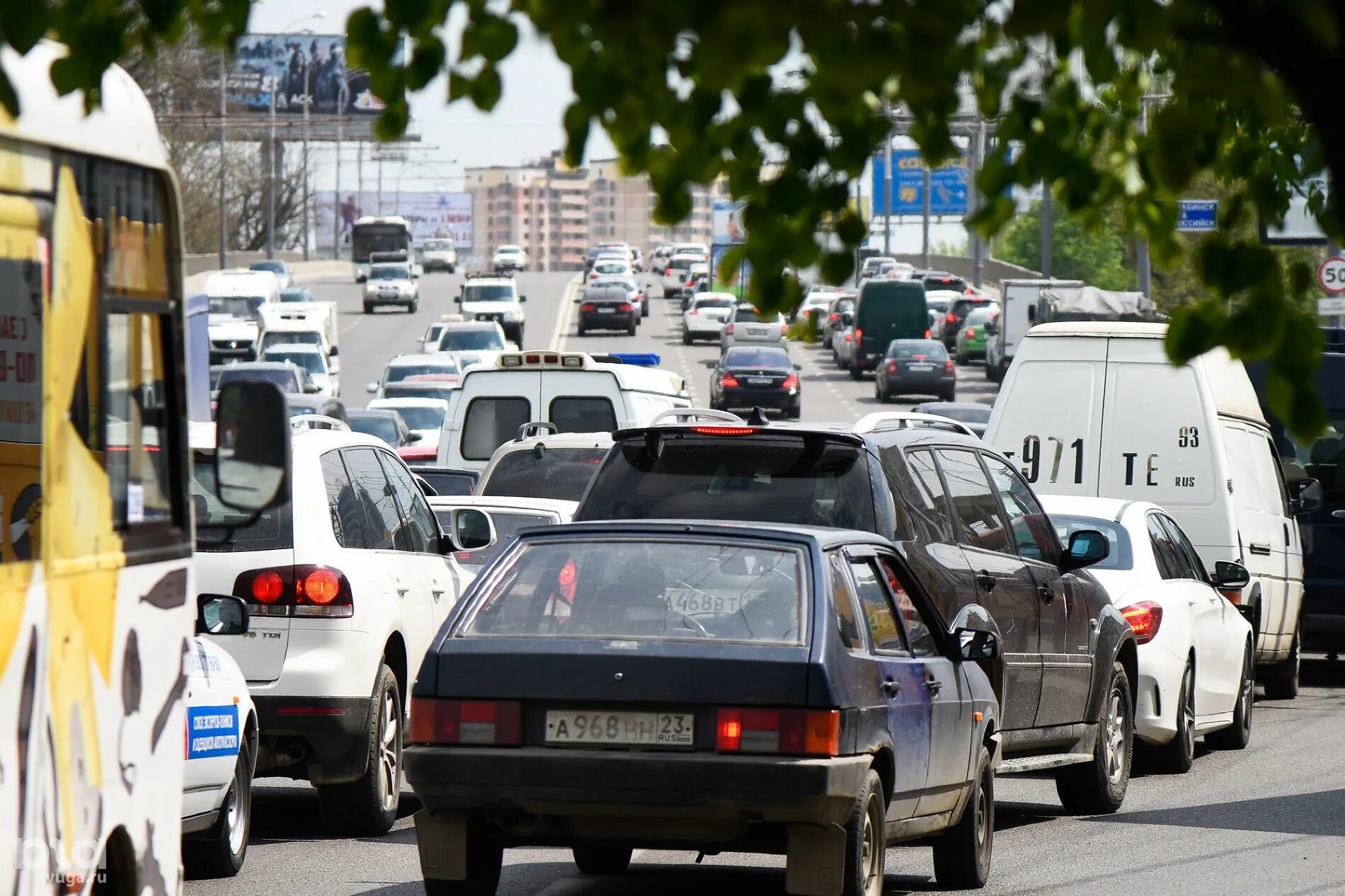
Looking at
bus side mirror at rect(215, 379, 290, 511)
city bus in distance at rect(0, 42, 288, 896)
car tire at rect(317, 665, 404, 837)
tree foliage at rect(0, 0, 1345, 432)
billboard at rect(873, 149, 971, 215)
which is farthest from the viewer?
billboard at rect(873, 149, 971, 215)

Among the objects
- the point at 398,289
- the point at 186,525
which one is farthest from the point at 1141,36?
the point at 398,289

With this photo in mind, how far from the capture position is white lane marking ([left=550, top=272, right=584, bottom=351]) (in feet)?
243

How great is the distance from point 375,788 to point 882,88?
6781 millimetres

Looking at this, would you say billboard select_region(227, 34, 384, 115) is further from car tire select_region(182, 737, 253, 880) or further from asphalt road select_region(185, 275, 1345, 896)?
car tire select_region(182, 737, 253, 880)

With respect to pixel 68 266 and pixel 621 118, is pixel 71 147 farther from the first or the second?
pixel 621 118

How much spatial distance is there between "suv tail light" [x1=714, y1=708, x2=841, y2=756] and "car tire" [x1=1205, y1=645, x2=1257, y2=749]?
25.0 feet

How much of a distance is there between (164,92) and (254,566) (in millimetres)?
47947

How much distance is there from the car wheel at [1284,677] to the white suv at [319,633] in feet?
31.1

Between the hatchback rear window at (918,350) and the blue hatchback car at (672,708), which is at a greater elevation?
the blue hatchback car at (672,708)

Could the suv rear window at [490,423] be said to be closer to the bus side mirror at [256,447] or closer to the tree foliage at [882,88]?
the bus side mirror at [256,447]

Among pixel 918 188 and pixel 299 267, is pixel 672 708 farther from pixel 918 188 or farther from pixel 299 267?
pixel 918 188

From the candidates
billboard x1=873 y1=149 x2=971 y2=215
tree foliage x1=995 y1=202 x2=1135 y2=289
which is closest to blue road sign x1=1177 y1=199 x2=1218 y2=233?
billboard x1=873 y1=149 x2=971 y2=215

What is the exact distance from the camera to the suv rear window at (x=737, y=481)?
9109 mm

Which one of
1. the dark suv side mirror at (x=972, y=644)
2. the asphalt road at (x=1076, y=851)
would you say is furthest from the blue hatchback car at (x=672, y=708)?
the asphalt road at (x=1076, y=851)
